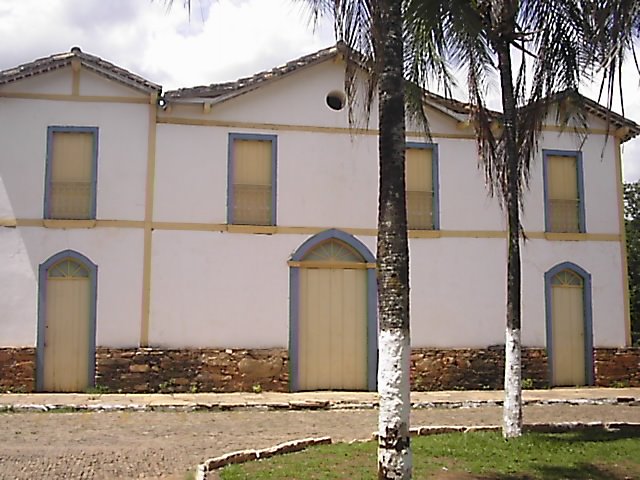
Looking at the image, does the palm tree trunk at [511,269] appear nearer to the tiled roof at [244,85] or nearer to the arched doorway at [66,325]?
the tiled roof at [244,85]

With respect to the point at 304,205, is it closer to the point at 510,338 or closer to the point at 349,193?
the point at 349,193

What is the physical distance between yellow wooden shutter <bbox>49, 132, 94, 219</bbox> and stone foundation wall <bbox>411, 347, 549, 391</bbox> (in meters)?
6.68

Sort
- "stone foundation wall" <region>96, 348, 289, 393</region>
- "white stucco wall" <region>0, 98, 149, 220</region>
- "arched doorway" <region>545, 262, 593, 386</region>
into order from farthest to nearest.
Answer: "arched doorway" <region>545, 262, 593, 386</region>
"white stucco wall" <region>0, 98, 149, 220</region>
"stone foundation wall" <region>96, 348, 289, 393</region>

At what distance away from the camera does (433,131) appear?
15.9m

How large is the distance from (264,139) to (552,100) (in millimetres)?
6632

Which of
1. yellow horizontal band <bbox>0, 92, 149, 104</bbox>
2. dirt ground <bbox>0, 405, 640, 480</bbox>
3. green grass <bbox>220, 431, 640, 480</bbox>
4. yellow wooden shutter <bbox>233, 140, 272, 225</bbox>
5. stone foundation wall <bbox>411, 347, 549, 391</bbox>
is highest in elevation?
yellow horizontal band <bbox>0, 92, 149, 104</bbox>

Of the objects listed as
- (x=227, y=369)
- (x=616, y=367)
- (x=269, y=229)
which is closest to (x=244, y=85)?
(x=269, y=229)

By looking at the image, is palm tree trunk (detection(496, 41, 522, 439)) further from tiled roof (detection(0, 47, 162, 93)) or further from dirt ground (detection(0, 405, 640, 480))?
tiled roof (detection(0, 47, 162, 93))

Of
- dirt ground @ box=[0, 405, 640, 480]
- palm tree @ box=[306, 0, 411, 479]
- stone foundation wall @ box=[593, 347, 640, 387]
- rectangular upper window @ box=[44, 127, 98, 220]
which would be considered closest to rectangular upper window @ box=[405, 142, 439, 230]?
A: dirt ground @ box=[0, 405, 640, 480]

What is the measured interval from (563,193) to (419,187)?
3090mm

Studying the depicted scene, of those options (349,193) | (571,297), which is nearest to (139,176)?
(349,193)

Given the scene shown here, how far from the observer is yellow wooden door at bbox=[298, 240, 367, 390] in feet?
48.9

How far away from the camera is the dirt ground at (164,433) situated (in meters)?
8.30

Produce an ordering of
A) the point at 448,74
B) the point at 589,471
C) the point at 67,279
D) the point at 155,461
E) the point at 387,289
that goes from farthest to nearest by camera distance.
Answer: the point at 67,279 < the point at 448,74 < the point at 155,461 < the point at 589,471 < the point at 387,289
